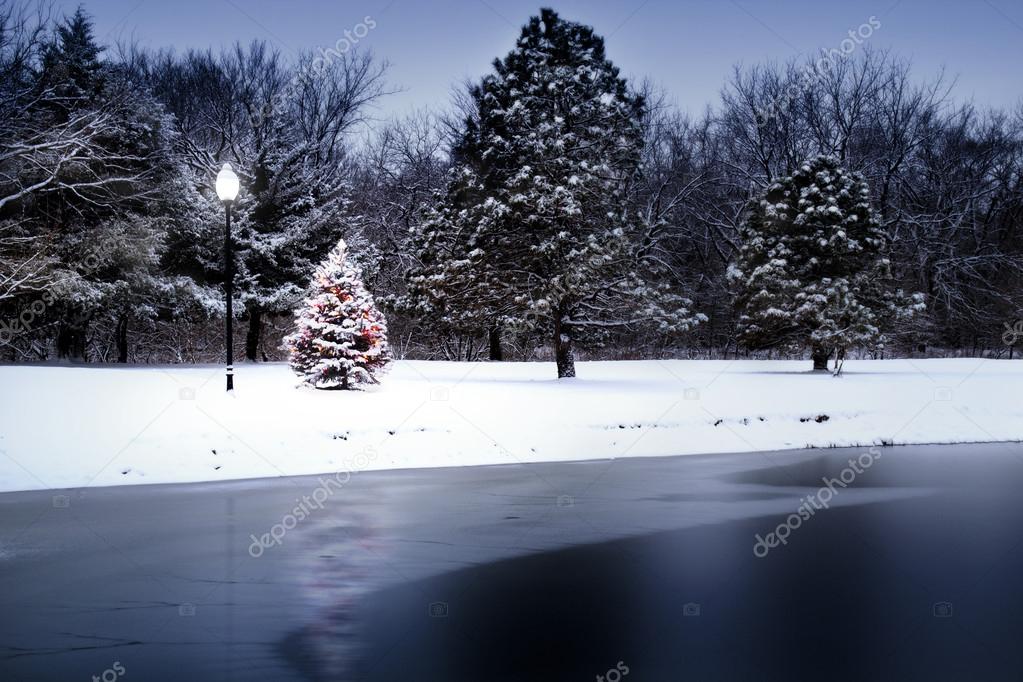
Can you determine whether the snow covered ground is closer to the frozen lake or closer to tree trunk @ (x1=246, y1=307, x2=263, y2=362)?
the frozen lake

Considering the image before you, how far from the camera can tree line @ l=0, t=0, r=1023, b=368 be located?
28.4 m

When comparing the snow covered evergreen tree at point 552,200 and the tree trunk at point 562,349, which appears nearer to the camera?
the snow covered evergreen tree at point 552,200

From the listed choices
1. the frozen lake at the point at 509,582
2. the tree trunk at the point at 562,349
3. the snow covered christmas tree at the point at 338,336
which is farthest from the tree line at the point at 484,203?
the frozen lake at the point at 509,582

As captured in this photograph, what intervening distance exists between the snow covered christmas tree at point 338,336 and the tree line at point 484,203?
7525mm

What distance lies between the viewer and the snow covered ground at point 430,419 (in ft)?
50.5

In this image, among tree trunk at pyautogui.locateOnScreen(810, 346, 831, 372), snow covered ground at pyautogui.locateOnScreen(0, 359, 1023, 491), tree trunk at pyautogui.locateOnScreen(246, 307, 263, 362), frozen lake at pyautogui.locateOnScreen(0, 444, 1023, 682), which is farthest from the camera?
tree trunk at pyautogui.locateOnScreen(246, 307, 263, 362)

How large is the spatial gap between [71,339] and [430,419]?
22520 millimetres

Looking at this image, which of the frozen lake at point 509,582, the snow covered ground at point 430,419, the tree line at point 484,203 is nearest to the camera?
the frozen lake at point 509,582

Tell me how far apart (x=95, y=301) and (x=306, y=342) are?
32.9 ft

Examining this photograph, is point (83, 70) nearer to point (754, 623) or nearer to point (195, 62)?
point (195, 62)

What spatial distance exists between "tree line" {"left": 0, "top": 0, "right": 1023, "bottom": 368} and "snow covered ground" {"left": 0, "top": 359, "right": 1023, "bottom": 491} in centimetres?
419

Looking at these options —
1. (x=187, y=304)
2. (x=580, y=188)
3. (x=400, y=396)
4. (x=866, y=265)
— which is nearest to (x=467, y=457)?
(x=400, y=396)

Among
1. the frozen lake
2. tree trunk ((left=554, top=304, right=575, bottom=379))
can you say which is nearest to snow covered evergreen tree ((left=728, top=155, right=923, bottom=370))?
tree trunk ((left=554, top=304, right=575, bottom=379))

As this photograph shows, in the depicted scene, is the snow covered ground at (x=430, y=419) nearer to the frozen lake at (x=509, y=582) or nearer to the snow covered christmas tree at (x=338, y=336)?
the snow covered christmas tree at (x=338, y=336)
